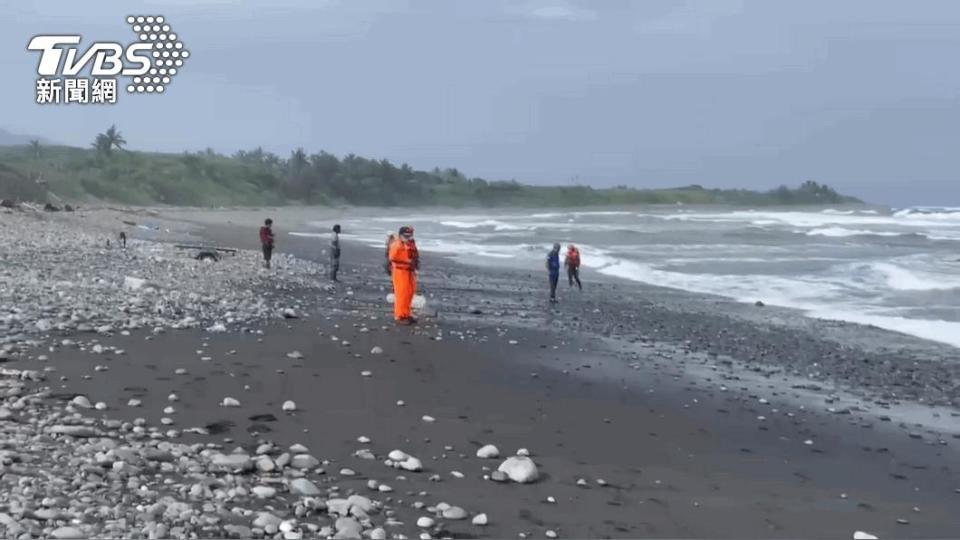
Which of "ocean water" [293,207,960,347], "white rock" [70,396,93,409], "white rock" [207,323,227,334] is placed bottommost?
"ocean water" [293,207,960,347]

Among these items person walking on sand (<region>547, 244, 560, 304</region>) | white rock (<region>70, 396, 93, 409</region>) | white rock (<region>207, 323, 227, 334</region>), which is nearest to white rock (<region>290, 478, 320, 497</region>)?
white rock (<region>70, 396, 93, 409</region>)

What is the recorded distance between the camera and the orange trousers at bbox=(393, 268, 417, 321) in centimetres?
1367

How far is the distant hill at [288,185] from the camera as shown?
85.4 meters

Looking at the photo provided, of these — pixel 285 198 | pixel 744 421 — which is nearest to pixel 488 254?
pixel 744 421

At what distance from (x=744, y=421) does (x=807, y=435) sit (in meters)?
0.60

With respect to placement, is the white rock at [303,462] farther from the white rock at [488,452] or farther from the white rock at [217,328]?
the white rock at [217,328]

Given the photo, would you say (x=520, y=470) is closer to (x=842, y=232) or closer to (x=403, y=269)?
(x=403, y=269)

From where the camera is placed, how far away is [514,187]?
13562cm

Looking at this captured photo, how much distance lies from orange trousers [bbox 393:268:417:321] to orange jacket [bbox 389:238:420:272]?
0.06 meters

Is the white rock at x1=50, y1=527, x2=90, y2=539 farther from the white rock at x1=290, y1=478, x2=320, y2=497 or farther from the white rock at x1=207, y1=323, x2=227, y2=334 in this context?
the white rock at x1=207, y1=323, x2=227, y2=334

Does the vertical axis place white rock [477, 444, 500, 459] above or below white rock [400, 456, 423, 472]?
below

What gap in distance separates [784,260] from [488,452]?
97.0 feet

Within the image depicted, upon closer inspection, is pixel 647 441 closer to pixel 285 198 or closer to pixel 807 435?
pixel 807 435

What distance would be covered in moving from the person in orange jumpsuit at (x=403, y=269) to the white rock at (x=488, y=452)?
6315mm
